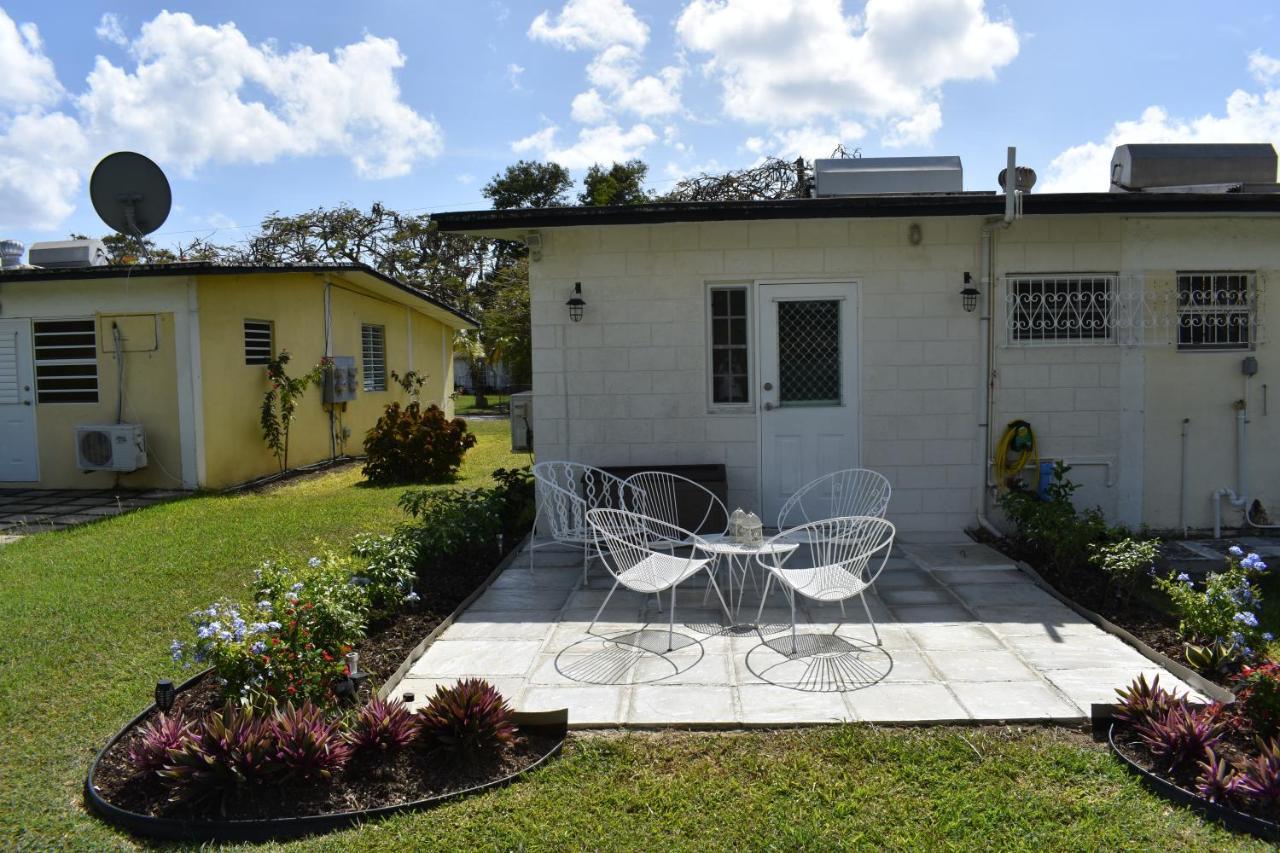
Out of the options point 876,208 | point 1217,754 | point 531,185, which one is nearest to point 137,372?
point 876,208

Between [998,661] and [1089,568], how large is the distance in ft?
6.64

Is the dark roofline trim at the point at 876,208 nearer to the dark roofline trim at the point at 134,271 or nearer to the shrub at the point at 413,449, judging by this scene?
the dark roofline trim at the point at 134,271

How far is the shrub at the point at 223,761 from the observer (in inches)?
122

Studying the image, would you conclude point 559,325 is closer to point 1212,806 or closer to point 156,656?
point 156,656

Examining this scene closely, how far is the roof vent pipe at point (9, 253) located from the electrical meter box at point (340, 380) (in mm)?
4209

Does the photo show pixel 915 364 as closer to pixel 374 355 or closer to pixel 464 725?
pixel 464 725

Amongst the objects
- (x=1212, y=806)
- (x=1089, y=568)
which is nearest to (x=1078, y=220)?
(x=1089, y=568)

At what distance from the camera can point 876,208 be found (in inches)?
263

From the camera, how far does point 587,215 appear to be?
6824 mm

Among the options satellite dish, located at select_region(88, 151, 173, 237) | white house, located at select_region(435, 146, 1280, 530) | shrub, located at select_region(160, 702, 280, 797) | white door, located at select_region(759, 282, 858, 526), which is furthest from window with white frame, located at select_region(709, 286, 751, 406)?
satellite dish, located at select_region(88, 151, 173, 237)

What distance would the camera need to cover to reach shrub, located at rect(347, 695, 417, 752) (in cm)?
335

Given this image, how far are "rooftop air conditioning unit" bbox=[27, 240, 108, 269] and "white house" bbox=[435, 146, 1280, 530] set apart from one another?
23.5ft

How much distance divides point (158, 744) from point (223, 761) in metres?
0.37

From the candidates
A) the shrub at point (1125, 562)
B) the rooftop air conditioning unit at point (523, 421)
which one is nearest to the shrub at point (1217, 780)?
the shrub at point (1125, 562)
